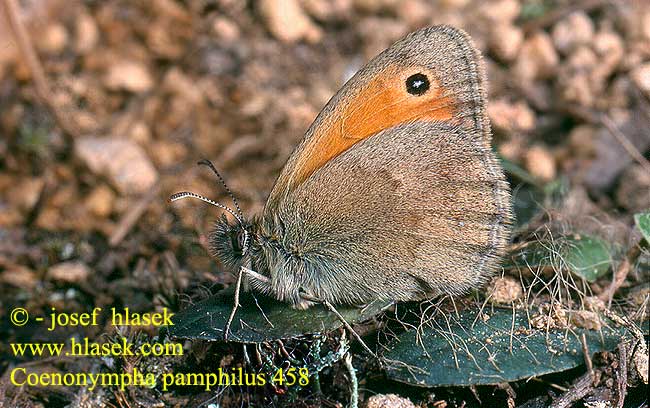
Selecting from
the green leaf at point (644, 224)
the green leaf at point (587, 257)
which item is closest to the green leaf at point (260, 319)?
the green leaf at point (587, 257)

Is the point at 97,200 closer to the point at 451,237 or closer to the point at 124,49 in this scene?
the point at 124,49

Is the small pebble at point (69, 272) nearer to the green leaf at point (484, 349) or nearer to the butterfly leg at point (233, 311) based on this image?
the butterfly leg at point (233, 311)

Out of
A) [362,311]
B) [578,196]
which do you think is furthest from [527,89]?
[362,311]

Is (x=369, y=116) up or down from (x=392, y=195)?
up

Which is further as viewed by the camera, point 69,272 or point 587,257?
point 69,272

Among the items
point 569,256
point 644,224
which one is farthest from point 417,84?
point 644,224

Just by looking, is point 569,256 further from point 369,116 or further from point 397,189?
point 369,116

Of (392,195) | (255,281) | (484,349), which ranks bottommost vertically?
(484,349)
